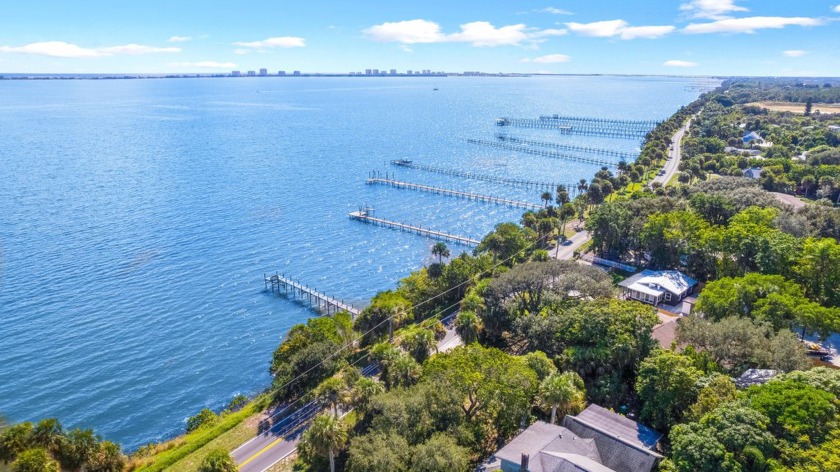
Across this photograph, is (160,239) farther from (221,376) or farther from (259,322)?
(221,376)

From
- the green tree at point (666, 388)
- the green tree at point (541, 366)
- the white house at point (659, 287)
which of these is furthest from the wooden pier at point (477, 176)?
the green tree at point (666, 388)

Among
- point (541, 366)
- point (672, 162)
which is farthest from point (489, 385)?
point (672, 162)

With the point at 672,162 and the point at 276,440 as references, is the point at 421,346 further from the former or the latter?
the point at 672,162

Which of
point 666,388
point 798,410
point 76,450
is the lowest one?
point 76,450

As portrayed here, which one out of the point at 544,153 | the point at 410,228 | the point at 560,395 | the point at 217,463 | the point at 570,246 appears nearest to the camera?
the point at 217,463

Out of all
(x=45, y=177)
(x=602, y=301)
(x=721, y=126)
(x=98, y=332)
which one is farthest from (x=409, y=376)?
(x=721, y=126)

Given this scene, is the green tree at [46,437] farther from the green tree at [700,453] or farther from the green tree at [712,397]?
the green tree at [712,397]
